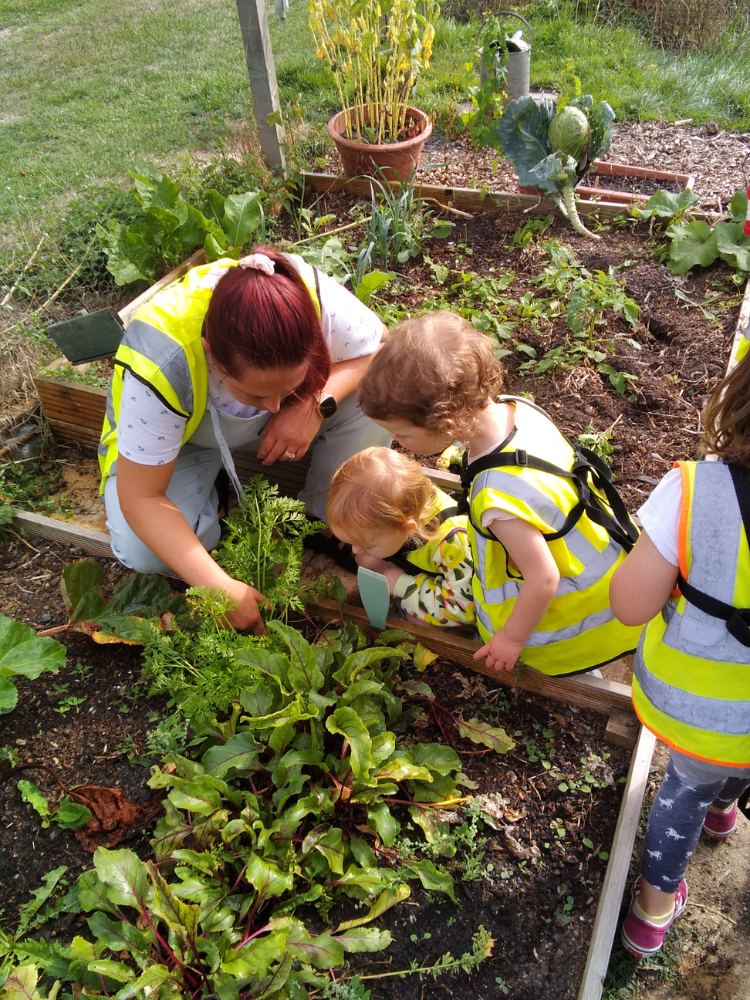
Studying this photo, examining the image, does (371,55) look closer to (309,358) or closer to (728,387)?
(309,358)

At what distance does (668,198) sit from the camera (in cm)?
376

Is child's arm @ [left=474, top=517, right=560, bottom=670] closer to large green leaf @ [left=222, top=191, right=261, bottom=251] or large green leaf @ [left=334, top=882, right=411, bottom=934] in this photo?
large green leaf @ [left=334, top=882, right=411, bottom=934]

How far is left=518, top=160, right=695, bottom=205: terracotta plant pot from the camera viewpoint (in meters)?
4.00

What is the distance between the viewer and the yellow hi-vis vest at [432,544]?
2266 millimetres

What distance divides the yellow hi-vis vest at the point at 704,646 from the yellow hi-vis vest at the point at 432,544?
782 mm

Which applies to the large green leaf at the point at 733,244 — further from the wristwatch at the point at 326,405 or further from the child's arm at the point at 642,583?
the child's arm at the point at 642,583

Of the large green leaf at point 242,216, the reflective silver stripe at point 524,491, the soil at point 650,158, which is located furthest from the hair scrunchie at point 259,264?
the soil at point 650,158

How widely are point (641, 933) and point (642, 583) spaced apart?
97 cm

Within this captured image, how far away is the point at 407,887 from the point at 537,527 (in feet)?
2.95

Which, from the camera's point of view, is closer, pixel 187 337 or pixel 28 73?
pixel 187 337

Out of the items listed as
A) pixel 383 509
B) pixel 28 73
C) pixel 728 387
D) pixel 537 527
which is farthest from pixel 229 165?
pixel 28 73

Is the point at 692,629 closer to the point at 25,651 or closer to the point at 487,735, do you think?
the point at 487,735

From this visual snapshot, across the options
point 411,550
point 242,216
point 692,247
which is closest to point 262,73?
point 242,216

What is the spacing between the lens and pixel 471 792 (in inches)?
74.7
